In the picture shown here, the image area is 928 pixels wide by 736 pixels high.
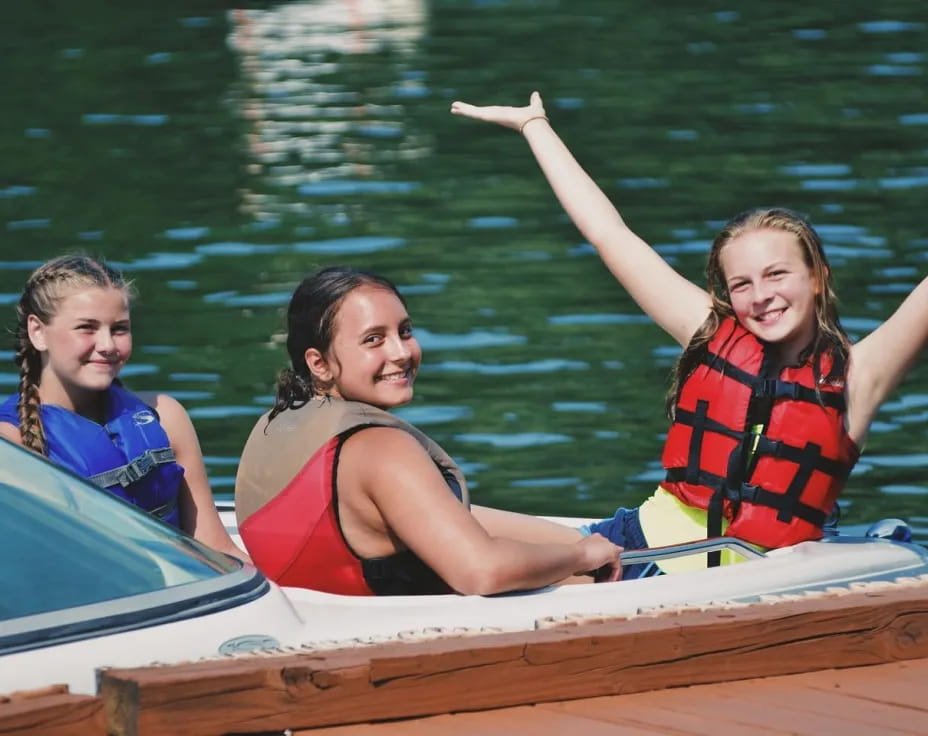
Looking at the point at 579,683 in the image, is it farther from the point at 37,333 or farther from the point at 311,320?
the point at 37,333

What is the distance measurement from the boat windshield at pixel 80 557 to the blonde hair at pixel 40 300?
96 cm

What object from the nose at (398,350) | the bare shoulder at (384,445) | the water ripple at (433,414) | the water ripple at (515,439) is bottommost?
the water ripple at (515,439)

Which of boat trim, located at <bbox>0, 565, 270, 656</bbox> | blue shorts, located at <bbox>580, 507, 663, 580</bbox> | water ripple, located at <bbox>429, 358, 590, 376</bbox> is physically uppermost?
boat trim, located at <bbox>0, 565, 270, 656</bbox>

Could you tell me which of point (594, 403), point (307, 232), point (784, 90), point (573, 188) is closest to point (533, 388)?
point (594, 403)

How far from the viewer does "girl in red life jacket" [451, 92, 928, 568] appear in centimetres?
449

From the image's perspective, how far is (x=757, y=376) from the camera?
4613 millimetres

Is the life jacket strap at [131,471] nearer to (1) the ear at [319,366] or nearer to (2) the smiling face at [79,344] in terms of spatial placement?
(2) the smiling face at [79,344]

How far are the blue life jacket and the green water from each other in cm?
137

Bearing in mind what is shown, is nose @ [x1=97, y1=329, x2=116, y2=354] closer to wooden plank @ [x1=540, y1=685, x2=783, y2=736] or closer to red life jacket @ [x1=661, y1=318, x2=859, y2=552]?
red life jacket @ [x1=661, y1=318, x2=859, y2=552]

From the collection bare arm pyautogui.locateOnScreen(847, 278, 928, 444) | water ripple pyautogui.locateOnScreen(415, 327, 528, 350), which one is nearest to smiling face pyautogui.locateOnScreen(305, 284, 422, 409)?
bare arm pyautogui.locateOnScreen(847, 278, 928, 444)

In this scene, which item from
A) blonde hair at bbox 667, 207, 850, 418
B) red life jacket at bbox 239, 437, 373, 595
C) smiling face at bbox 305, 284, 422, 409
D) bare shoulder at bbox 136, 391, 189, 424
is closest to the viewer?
red life jacket at bbox 239, 437, 373, 595

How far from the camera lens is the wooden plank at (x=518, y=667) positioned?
2926 mm

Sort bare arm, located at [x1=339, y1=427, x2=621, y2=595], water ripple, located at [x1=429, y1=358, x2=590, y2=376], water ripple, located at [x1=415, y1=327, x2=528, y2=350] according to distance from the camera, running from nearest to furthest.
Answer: bare arm, located at [x1=339, y1=427, x2=621, y2=595] < water ripple, located at [x1=429, y1=358, x2=590, y2=376] < water ripple, located at [x1=415, y1=327, x2=528, y2=350]

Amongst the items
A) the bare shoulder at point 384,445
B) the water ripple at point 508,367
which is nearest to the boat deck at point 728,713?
the bare shoulder at point 384,445
